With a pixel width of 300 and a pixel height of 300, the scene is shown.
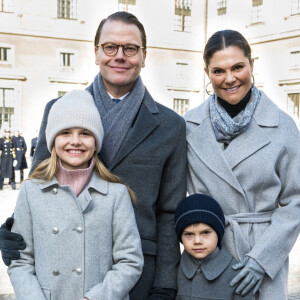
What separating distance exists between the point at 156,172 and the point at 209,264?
549 mm

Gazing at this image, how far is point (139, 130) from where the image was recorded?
2.57m

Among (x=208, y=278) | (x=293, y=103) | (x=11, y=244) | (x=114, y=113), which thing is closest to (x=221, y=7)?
(x=293, y=103)

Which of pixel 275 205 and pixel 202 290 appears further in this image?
pixel 275 205

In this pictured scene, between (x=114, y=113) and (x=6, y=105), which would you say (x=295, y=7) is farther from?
(x=114, y=113)

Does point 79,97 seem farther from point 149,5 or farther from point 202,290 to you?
point 149,5

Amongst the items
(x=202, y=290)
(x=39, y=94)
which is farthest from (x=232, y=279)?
(x=39, y=94)

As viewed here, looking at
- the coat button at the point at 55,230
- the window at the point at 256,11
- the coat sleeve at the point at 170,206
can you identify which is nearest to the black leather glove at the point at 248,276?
the coat sleeve at the point at 170,206

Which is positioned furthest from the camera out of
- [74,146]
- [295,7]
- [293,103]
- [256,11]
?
[256,11]

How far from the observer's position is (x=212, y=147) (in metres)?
2.74

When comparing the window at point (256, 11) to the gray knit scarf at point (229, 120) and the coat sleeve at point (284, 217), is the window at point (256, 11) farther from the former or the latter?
the coat sleeve at point (284, 217)

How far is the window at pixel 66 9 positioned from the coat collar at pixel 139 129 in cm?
2566

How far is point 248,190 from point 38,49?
2501 centimetres

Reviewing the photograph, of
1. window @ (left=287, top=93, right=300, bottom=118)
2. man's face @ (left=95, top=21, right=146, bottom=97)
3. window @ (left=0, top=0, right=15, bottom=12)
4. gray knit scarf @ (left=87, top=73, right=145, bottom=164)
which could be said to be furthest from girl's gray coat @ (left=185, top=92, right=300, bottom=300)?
window @ (left=0, top=0, right=15, bottom=12)

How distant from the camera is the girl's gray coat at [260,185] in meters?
2.59
